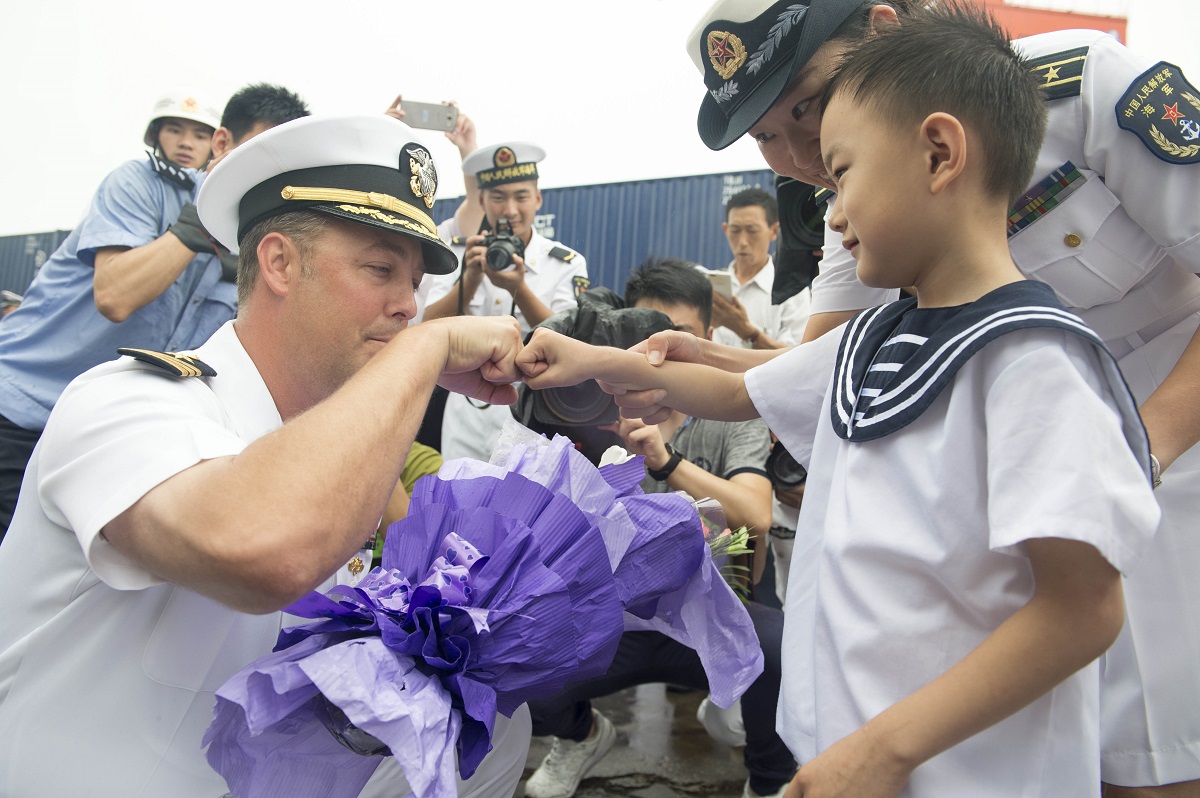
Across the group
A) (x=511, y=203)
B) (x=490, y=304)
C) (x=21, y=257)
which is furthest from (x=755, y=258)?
(x=21, y=257)

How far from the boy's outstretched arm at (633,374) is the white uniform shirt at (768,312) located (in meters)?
Answer: 2.52

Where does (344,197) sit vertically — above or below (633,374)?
above

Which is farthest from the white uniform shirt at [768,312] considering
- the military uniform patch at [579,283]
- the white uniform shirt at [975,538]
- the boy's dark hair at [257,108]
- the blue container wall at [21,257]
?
the blue container wall at [21,257]

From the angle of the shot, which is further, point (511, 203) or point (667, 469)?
point (511, 203)

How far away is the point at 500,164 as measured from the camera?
4.66 m

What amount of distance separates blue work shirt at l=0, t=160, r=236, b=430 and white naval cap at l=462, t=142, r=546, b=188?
155 centimetres

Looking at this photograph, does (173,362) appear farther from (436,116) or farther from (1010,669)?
(436,116)

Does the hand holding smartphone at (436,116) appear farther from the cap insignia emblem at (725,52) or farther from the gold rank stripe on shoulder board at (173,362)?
the gold rank stripe on shoulder board at (173,362)

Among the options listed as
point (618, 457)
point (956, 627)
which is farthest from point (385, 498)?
point (618, 457)

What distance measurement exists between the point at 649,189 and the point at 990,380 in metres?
9.92

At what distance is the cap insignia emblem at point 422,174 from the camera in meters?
1.98

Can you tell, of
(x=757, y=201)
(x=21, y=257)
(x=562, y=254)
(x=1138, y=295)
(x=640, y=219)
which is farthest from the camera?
(x=21, y=257)

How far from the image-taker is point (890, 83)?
4.29ft

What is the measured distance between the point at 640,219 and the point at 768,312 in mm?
5753
